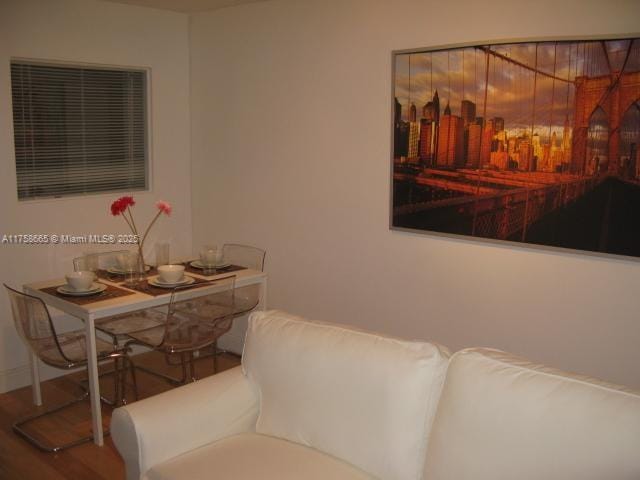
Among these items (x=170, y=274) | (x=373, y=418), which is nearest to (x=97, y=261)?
(x=170, y=274)

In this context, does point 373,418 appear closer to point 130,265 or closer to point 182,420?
point 182,420

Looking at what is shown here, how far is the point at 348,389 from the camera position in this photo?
8.14 ft

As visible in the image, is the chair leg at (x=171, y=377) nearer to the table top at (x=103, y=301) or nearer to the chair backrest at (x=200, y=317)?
the chair backrest at (x=200, y=317)

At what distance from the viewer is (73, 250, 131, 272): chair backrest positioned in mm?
4238

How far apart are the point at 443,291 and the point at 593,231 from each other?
3.12 feet

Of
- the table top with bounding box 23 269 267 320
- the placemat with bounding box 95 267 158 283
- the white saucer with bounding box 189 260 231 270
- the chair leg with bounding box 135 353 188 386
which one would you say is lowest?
the chair leg with bounding box 135 353 188 386

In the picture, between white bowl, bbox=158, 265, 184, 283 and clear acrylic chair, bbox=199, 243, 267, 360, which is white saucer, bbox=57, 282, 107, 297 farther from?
clear acrylic chair, bbox=199, 243, 267, 360

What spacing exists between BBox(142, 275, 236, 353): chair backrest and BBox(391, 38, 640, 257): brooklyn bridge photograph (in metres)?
1.10

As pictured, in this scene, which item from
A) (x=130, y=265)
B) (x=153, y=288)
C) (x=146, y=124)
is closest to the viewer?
(x=153, y=288)

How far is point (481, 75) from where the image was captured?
348 centimetres

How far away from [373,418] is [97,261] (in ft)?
8.34

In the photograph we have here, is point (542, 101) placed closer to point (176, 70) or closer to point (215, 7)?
point (215, 7)

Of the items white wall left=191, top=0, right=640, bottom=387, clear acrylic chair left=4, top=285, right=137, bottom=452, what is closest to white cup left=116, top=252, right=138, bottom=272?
clear acrylic chair left=4, top=285, right=137, bottom=452

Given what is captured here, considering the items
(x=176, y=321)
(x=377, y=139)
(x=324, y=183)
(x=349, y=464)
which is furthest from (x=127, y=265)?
(x=349, y=464)
